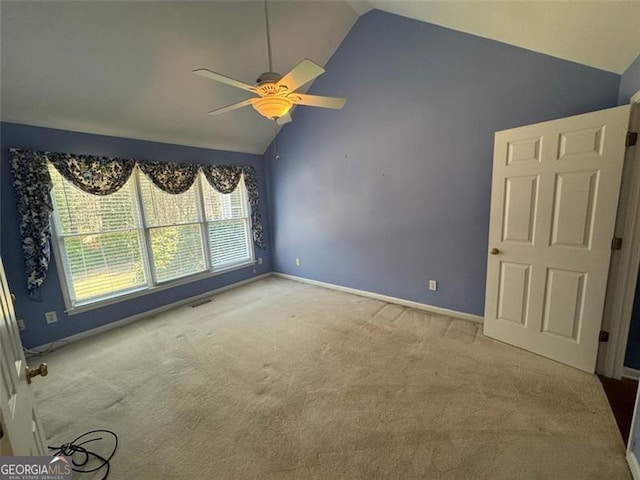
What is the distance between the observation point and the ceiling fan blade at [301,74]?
1.60 metres

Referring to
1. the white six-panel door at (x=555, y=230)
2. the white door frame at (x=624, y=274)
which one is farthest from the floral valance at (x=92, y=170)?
the white door frame at (x=624, y=274)

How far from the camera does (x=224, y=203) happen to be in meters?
4.60

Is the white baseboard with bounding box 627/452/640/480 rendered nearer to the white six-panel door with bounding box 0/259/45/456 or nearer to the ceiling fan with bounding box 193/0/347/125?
the white six-panel door with bounding box 0/259/45/456

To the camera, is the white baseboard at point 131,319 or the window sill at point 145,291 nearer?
the white baseboard at point 131,319

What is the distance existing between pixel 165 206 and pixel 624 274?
4.88 meters

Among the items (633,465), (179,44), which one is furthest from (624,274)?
(179,44)

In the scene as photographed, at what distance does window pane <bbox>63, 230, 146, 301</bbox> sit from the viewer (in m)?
3.08

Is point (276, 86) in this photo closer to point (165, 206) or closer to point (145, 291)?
point (165, 206)

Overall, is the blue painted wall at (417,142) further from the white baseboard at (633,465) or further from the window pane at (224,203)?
the white baseboard at (633,465)

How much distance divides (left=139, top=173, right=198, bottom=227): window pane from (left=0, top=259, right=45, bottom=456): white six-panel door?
9.22ft

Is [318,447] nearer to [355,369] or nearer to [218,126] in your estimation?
[355,369]

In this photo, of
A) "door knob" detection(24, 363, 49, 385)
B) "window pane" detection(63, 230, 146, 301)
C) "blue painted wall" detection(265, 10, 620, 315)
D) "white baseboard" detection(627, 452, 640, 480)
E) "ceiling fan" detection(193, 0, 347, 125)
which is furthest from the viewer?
"window pane" detection(63, 230, 146, 301)

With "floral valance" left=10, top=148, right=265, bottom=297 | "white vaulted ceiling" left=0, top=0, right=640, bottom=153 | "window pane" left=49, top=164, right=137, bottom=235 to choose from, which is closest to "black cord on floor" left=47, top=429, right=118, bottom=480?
"floral valance" left=10, top=148, right=265, bottom=297

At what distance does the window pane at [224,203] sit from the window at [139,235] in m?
0.02
